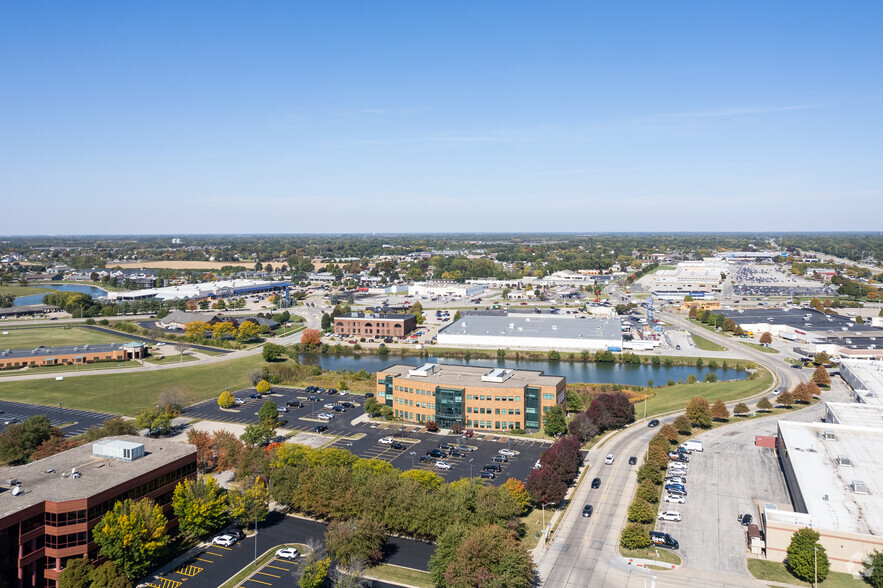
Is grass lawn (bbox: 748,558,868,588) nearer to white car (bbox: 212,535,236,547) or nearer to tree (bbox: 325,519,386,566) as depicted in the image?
tree (bbox: 325,519,386,566)

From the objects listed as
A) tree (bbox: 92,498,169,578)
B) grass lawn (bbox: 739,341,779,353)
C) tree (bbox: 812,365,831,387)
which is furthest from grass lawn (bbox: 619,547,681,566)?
grass lawn (bbox: 739,341,779,353)

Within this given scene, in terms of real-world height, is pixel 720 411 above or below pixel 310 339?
above

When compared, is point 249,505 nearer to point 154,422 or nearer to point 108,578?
point 108,578

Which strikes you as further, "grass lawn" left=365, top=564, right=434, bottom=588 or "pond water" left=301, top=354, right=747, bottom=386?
"pond water" left=301, top=354, right=747, bottom=386

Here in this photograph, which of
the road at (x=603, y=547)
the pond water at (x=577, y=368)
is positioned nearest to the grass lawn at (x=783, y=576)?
the road at (x=603, y=547)

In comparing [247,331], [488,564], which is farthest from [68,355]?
[488,564]

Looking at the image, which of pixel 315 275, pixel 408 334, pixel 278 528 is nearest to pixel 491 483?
pixel 278 528
